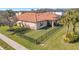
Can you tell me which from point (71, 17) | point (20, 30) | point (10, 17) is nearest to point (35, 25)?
point (20, 30)

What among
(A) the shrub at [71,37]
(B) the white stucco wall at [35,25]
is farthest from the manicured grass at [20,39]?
(A) the shrub at [71,37]

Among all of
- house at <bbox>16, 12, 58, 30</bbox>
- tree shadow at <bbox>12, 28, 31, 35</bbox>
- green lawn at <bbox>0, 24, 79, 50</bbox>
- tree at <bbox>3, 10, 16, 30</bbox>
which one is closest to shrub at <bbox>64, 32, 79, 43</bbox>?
green lawn at <bbox>0, 24, 79, 50</bbox>

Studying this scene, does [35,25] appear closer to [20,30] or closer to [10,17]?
[20,30]

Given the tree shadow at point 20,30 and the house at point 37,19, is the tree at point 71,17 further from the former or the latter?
the tree shadow at point 20,30

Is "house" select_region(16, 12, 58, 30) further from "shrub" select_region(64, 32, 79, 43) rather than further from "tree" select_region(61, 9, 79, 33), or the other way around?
"shrub" select_region(64, 32, 79, 43)

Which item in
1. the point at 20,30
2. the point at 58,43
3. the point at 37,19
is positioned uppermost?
the point at 37,19

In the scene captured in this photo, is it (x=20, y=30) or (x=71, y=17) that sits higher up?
(x=71, y=17)
